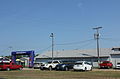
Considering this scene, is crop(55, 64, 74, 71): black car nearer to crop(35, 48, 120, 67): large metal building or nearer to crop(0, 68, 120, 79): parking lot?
crop(0, 68, 120, 79): parking lot

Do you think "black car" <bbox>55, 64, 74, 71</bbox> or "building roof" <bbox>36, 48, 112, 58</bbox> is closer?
"black car" <bbox>55, 64, 74, 71</bbox>

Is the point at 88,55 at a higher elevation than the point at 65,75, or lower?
higher

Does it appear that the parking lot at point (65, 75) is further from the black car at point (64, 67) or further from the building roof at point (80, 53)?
the building roof at point (80, 53)

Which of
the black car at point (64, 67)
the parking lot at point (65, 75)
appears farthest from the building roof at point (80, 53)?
the parking lot at point (65, 75)

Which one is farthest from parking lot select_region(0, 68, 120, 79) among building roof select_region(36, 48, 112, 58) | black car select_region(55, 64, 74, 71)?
building roof select_region(36, 48, 112, 58)

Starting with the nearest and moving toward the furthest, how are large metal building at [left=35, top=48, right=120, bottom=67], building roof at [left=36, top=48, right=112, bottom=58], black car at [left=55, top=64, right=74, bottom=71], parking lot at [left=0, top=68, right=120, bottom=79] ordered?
parking lot at [left=0, top=68, right=120, bottom=79]
black car at [left=55, top=64, right=74, bottom=71]
large metal building at [left=35, top=48, right=120, bottom=67]
building roof at [left=36, top=48, right=112, bottom=58]

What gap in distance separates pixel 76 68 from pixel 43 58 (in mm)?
36399

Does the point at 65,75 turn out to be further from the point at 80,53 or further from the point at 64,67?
the point at 80,53

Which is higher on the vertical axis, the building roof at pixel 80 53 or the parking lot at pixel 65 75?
the building roof at pixel 80 53

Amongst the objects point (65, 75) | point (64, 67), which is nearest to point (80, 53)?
point (64, 67)

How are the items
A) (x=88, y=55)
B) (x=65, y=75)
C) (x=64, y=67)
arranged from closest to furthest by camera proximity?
1. (x=65, y=75)
2. (x=64, y=67)
3. (x=88, y=55)

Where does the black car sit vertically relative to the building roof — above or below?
below

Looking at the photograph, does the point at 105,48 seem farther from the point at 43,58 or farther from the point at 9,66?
the point at 9,66

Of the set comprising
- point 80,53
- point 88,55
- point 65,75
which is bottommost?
point 65,75
